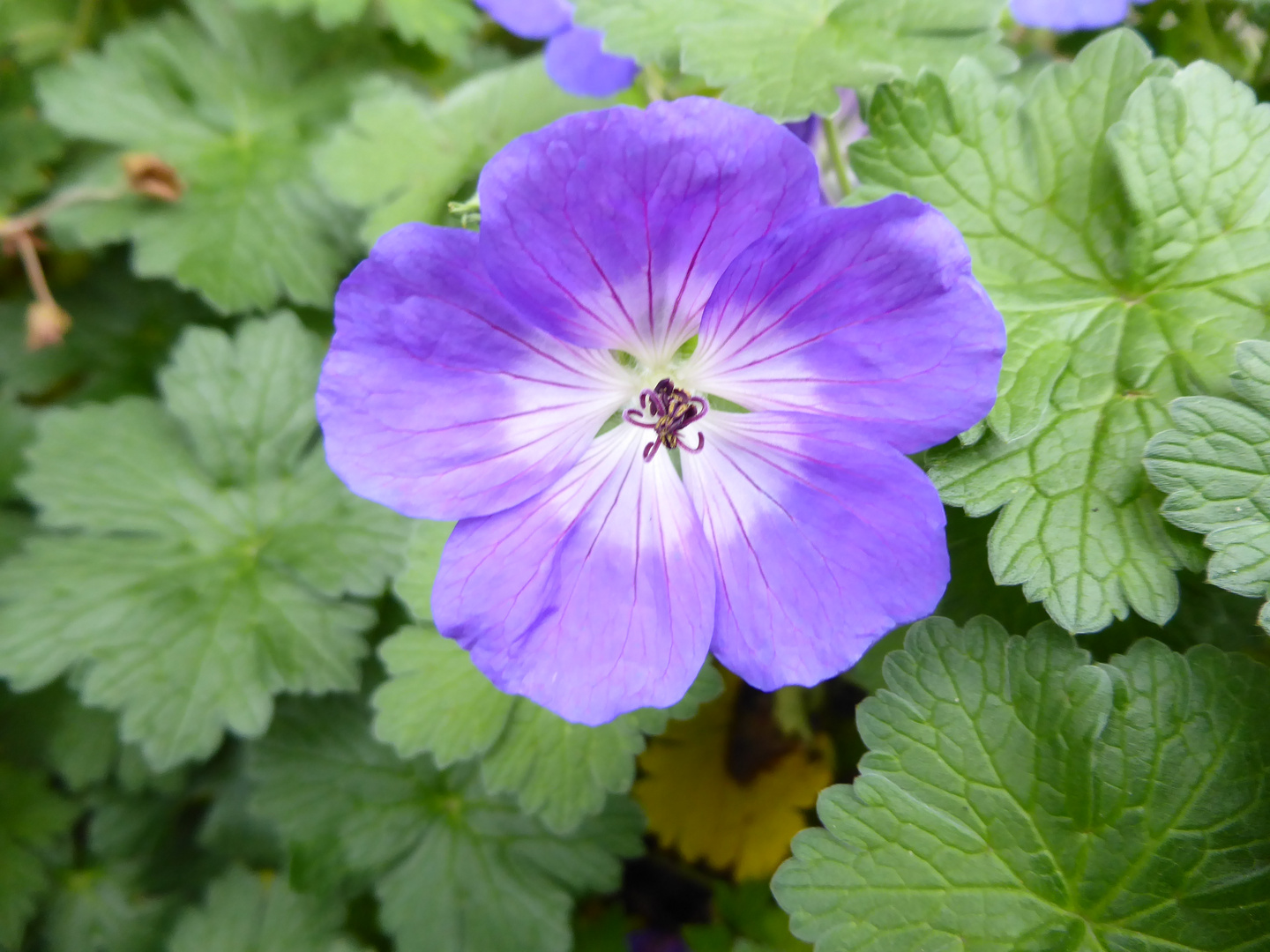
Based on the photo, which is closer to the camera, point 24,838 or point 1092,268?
point 1092,268

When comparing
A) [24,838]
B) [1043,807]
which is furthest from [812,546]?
[24,838]

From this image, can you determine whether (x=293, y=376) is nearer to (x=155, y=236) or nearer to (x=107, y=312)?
(x=155, y=236)

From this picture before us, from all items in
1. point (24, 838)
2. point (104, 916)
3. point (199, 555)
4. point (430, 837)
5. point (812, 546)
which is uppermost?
point (812, 546)

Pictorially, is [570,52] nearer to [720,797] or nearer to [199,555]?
[199,555]

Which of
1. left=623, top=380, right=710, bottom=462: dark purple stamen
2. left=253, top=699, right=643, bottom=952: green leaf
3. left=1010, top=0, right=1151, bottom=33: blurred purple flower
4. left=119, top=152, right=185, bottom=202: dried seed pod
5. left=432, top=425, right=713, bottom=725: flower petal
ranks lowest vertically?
left=253, top=699, right=643, bottom=952: green leaf

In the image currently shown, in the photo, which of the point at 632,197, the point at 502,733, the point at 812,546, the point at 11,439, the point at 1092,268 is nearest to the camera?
the point at 632,197

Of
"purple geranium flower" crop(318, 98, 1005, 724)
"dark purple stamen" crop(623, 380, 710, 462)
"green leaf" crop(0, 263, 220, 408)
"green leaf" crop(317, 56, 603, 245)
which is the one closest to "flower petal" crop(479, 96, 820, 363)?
"purple geranium flower" crop(318, 98, 1005, 724)

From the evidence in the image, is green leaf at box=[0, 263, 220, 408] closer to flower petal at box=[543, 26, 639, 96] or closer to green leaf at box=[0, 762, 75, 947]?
green leaf at box=[0, 762, 75, 947]
